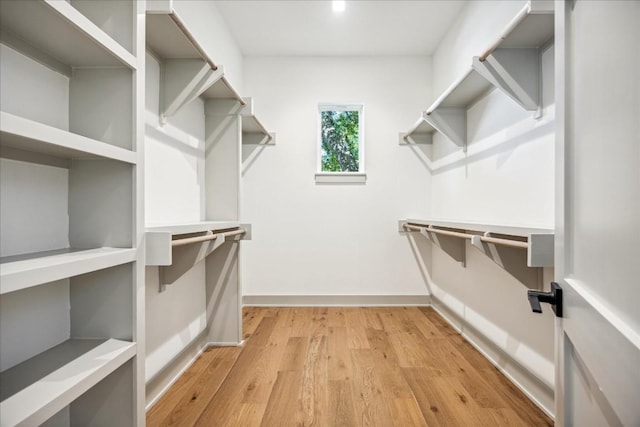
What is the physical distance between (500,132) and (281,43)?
2083mm

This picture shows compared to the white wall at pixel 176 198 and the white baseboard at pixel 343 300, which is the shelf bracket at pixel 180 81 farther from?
the white baseboard at pixel 343 300

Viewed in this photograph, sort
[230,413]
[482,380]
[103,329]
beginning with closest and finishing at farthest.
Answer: [103,329] → [230,413] → [482,380]

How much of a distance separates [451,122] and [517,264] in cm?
138

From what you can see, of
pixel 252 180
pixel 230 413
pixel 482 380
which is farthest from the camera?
pixel 252 180

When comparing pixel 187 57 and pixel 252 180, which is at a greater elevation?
pixel 187 57

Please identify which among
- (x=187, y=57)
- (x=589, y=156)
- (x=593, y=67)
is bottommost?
(x=589, y=156)

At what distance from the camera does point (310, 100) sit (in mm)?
3297

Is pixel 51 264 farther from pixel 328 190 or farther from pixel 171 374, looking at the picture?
pixel 328 190

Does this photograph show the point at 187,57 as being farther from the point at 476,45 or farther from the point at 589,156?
the point at 476,45

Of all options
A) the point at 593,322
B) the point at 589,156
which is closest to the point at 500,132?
the point at 589,156

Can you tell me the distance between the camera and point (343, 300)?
3281 mm

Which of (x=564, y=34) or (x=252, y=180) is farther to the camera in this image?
(x=252, y=180)

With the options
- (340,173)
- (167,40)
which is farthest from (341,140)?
(167,40)

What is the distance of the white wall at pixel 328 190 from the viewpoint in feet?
10.8
